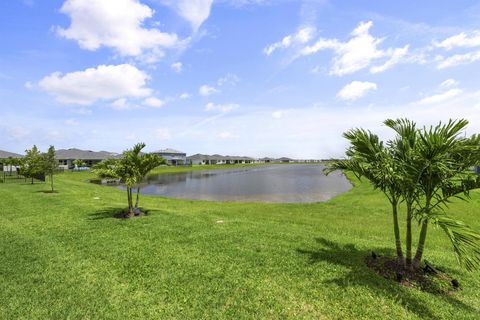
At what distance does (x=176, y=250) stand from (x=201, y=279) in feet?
8.11

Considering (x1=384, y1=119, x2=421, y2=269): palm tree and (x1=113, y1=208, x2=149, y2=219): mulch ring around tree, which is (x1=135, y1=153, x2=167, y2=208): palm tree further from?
(x1=384, y1=119, x2=421, y2=269): palm tree

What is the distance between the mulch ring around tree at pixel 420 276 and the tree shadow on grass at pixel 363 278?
0.24 m

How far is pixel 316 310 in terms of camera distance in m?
5.51

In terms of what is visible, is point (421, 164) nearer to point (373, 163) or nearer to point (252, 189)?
point (373, 163)

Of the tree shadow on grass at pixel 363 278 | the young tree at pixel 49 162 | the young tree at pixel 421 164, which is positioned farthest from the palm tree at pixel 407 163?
the young tree at pixel 49 162

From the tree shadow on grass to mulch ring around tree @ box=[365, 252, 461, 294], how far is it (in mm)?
236

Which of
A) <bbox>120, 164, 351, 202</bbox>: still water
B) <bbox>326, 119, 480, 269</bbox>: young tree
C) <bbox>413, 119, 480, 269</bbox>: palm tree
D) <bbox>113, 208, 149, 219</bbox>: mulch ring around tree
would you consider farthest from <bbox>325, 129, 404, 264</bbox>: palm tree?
<bbox>120, 164, 351, 202</bbox>: still water

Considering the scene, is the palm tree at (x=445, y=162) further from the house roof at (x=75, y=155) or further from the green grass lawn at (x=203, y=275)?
the house roof at (x=75, y=155)

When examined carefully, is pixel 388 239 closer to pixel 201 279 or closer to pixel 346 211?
pixel 346 211

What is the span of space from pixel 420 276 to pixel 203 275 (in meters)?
5.83

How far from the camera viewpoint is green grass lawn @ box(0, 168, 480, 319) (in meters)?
5.59

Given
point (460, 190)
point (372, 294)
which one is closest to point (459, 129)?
point (460, 190)

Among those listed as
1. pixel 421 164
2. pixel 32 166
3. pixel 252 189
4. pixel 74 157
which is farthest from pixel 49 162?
pixel 74 157

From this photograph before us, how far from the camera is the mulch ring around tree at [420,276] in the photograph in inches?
257
